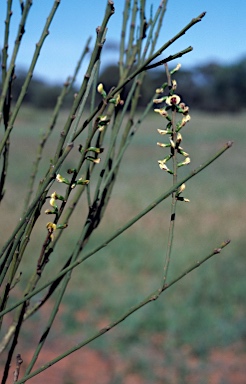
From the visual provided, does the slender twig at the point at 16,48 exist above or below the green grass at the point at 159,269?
above

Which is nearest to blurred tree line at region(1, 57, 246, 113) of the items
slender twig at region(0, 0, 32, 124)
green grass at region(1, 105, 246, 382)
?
green grass at region(1, 105, 246, 382)

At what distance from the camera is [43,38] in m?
0.76

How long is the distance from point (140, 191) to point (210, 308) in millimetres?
5271

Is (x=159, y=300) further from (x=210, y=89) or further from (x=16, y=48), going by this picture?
(x=210, y=89)

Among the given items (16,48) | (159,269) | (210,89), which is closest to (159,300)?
(159,269)

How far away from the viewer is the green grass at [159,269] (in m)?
5.00

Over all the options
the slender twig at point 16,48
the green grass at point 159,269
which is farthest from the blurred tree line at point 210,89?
the slender twig at point 16,48

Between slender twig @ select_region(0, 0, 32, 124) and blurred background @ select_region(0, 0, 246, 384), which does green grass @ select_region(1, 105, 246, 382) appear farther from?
slender twig @ select_region(0, 0, 32, 124)

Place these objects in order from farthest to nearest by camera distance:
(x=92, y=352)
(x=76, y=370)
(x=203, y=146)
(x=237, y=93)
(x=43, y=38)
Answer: (x=237, y=93), (x=203, y=146), (x=92, y=352), (x=76, y=370), (x=43, y=38)

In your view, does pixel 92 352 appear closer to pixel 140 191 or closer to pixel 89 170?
pixel 89 170

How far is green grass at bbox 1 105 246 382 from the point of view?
16.4ft

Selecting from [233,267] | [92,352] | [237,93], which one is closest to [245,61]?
[237,93]

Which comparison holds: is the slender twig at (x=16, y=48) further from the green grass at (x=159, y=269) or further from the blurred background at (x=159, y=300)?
the green grass at (x=159, y=269)

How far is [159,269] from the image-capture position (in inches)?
260
